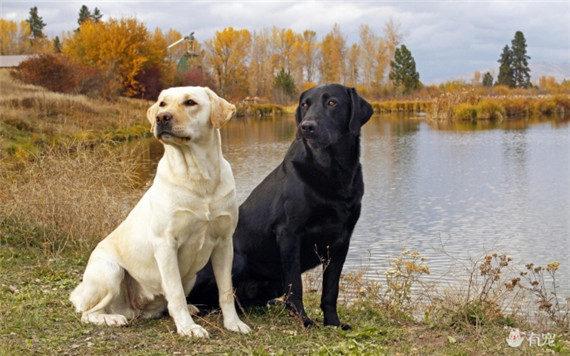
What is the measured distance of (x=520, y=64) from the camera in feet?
273

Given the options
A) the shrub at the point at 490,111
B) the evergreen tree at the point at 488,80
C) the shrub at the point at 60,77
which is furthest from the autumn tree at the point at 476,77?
the shrub at the point at 60,77

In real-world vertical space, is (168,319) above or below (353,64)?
below

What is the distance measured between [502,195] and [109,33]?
136 feet

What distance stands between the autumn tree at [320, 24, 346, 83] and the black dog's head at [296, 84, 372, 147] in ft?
275

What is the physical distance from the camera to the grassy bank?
80.8 feet

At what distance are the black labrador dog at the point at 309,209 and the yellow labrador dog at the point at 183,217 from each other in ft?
1.36

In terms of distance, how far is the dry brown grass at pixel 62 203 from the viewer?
9477 millimetres

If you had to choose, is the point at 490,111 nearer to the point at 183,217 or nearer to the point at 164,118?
the point at 183,217

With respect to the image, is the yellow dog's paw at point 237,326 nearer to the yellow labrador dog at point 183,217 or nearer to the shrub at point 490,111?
the yellow labrador dog at point 183,217

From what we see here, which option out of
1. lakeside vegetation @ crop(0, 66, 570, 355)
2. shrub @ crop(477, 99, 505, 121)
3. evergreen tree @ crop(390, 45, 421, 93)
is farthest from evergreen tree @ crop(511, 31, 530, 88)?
lakeside vegetation @ crop(0, 66, 570, 355)

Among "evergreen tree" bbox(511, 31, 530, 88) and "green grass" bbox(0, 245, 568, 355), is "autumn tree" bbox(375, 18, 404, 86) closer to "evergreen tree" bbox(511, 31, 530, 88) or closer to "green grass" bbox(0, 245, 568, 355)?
"evergreen tree" bbox(511, 31, 530, 88)

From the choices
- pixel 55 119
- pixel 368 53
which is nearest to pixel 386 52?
pixel 368 53

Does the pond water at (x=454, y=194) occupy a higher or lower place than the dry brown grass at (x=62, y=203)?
lower

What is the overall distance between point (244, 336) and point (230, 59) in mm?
79273
